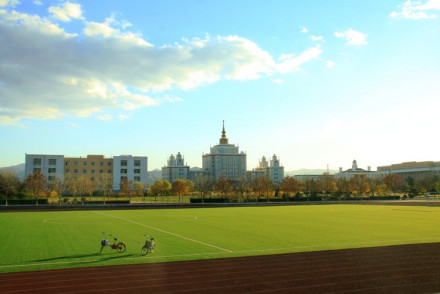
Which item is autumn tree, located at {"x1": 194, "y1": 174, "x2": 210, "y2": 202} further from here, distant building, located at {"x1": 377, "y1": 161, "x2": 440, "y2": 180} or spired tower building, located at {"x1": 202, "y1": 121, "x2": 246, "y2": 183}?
distant building, located at {"x1": 377, "y1": 161, "x2": 440, "y2": 180}

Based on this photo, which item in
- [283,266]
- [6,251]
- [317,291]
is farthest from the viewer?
[6,251]

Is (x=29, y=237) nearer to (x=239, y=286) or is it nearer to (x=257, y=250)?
(x=257, y=250)

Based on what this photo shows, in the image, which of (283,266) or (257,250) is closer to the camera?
(283,266)

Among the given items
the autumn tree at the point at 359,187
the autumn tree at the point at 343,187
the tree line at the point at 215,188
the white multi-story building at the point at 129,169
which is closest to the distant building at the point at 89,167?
the white multi-story building at the point at 129,169

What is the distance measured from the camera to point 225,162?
16450cm

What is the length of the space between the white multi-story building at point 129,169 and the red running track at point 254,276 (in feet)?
316

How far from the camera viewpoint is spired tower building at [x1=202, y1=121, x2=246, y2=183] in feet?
538

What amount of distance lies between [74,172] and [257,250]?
9656 centimetres

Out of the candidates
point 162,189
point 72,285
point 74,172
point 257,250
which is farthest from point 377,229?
point 74,172

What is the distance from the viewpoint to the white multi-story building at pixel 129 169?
346ft

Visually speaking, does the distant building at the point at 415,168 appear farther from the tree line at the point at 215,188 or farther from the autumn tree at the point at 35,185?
the autumn tree at the point at 35,185

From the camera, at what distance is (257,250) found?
15672 mm

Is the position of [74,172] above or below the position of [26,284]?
above

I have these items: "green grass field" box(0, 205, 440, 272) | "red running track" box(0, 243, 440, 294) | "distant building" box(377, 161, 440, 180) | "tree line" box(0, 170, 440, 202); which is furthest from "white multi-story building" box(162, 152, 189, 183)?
"red running track" box(0, 243, 440, 294)
